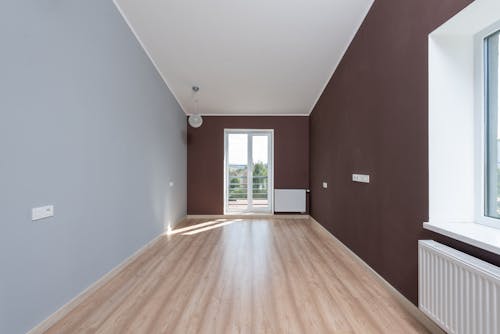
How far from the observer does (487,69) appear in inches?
75.9

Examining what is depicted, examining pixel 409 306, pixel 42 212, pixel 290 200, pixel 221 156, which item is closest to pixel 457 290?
pixel 409 306

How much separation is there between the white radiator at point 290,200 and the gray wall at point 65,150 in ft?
10.4

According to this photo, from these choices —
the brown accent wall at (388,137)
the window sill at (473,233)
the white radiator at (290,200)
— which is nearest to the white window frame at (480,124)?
the window sill at (473,233)

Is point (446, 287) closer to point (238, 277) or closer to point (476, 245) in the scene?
point (476, 245)

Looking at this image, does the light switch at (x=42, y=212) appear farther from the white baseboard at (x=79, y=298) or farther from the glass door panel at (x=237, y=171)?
the glass door panel at (x=237, y=171)

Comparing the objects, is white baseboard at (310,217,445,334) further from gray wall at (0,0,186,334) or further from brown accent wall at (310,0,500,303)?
gray wall at (0,0,186,334)

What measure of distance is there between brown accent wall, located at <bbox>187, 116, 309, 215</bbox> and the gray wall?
2.42 m

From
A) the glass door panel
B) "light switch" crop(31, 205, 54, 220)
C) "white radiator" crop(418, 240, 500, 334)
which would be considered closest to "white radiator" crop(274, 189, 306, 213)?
the glass door panel

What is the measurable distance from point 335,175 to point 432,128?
234 cm

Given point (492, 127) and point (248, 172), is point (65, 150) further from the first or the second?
point (248, 172)

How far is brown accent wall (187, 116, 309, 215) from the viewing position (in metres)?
6.21

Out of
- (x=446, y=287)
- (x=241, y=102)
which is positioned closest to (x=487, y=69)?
(x=446, y=287)

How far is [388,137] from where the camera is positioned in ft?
8.48

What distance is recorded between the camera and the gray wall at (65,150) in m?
1.70
